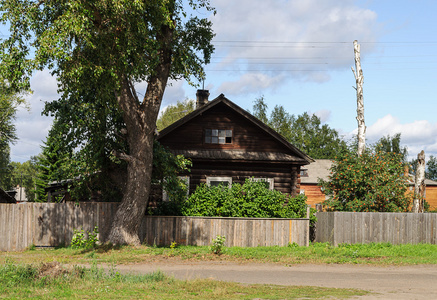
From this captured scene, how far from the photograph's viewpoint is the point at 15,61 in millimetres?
16547

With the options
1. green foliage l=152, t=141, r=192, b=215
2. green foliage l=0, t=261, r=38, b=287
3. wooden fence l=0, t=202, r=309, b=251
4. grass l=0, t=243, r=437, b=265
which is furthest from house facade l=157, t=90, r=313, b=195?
green foliage l=0, t=261, r=38, b=287

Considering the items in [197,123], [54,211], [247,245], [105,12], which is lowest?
[247,245]

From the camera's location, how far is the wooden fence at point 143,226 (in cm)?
2103

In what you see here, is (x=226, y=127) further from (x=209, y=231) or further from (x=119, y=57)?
(x=119, y=57)

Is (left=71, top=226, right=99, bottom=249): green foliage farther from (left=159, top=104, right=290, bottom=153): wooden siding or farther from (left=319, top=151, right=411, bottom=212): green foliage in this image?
(left=319, top=151, right=411, bottom=212): green foliage

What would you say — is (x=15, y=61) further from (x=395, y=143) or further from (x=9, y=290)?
(x=395, y=143)

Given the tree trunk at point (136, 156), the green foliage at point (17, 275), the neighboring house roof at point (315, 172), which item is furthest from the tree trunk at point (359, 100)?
the neighboring house roof at point (315, 172)

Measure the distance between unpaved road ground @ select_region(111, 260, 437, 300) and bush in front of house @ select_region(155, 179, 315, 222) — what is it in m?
4.52

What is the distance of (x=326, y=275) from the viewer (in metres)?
14.6

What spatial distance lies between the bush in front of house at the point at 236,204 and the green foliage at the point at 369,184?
→ 8.62 ft

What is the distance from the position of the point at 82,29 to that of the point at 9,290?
8.91m

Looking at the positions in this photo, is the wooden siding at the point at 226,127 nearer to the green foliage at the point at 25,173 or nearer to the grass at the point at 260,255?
the grass at the point at 260,255

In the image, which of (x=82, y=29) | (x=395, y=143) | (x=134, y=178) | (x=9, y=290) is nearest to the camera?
(x=9, y=290)

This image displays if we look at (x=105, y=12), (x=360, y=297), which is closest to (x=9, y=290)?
(x=360, y=297)
